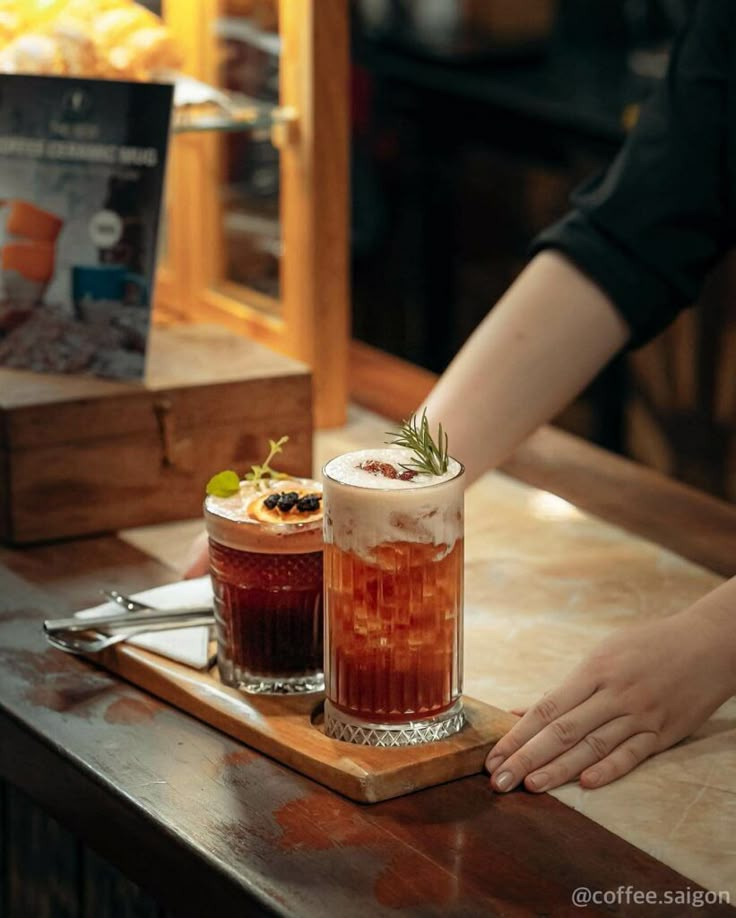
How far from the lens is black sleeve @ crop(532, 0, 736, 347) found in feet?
5.11

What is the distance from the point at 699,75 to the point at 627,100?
2.71 m

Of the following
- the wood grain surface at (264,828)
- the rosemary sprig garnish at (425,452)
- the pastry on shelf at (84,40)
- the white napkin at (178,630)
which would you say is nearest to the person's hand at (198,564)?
the white napkin at (178,630)

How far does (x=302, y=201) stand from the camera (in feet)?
6.23

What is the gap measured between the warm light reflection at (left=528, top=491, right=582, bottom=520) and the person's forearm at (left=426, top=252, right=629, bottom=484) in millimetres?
168

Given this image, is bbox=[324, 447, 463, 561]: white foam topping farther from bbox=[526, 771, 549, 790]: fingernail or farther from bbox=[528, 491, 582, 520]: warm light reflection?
bbox=[528, 491, 582, 520]: warm light reflection

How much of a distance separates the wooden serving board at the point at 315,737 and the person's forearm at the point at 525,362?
1.25ft

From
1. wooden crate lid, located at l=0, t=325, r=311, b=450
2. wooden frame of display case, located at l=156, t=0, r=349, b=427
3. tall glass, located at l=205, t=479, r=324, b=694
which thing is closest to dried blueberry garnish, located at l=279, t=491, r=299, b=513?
tall glass, located at l=205, t=479, r=324, b=694

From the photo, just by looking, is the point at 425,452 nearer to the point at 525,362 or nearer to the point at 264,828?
the point at 264,828

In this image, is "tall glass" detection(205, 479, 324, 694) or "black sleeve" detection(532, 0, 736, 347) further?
"black sleeve" detection(532, 0, 736, 347)

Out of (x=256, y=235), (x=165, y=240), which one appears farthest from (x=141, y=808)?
(x=165, y=240)

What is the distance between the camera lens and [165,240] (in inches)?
86.1

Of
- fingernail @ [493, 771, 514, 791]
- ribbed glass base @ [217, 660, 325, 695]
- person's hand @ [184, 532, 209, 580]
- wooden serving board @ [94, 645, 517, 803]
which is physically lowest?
fingernail @ [493, 771, 514, 791]

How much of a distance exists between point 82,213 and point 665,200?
0.62 metres

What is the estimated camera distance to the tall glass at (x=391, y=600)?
3.41ft
